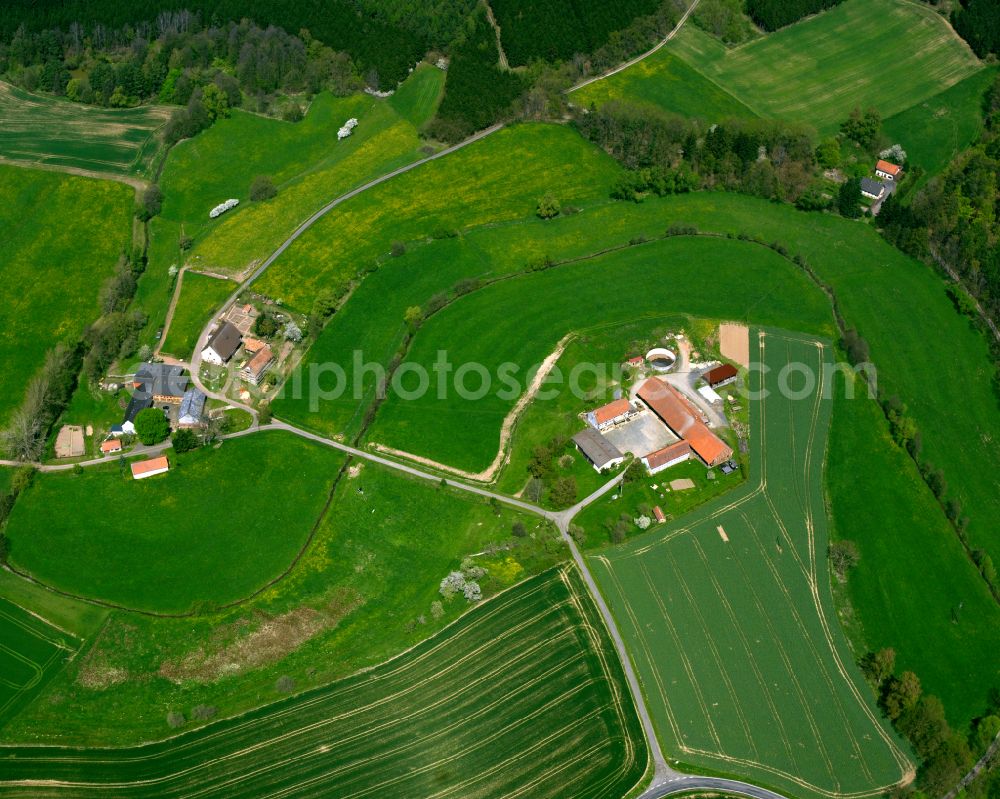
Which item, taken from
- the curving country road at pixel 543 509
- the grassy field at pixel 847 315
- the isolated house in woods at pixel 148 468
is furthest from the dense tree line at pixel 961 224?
the isolated house in woods at pixel 148 468

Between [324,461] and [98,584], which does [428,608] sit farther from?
[98,584]

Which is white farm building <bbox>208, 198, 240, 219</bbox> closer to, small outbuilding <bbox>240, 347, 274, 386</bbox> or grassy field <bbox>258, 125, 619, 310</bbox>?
grassy field <bbox>258, 125, 619, 310</bbox>

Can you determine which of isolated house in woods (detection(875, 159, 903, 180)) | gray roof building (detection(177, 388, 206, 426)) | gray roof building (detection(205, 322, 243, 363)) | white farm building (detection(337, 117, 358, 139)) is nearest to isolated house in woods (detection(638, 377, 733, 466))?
gray roof building (detection(205, 322, 243, 363))

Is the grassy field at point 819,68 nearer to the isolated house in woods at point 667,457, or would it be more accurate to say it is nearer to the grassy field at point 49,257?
the isolated house in woods at point 667,457

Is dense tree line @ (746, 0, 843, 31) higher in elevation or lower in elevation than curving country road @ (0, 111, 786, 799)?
higher

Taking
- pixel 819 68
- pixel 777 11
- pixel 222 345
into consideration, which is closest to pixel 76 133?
pixel 222 345

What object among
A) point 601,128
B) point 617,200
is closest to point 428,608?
point 617,200
